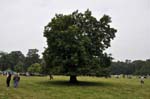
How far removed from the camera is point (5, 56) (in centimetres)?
16488

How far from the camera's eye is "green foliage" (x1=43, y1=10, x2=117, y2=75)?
5478cm

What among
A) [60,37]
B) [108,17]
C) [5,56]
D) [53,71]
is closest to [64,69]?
[53,71]

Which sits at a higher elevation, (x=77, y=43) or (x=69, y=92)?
(x=77, y=43)

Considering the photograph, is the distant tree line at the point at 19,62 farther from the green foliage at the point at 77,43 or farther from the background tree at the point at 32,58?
the green foliage at the point at 77,43

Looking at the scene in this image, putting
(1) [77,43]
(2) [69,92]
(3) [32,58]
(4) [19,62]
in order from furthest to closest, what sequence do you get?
(3) [32,58] < (4) [19,62] < (1) [77,43] < (2) [69,92]

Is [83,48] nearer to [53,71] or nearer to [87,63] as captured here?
[87,63]

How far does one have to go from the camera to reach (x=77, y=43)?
5562cm

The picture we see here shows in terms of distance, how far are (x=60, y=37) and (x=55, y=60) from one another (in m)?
4.36

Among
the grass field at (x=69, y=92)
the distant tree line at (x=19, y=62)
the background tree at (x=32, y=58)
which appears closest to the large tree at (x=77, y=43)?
the grass field at (x=69, y=92)

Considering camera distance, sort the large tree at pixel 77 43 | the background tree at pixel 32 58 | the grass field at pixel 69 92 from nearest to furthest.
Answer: the grass field at pixel 69 92 → the large tree at pixel 77 43 → the background tree at pixel 32 58

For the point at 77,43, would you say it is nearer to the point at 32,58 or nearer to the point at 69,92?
the point at 69,92

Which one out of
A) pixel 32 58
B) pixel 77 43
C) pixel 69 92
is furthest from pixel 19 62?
pixel 69 92

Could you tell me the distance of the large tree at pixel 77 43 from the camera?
54.7 metres

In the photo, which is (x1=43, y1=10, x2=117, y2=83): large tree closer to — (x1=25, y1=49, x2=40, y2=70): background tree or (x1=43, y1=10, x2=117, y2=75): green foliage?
(x1=43, y1=10, x2=117, y2=75): green foliage
